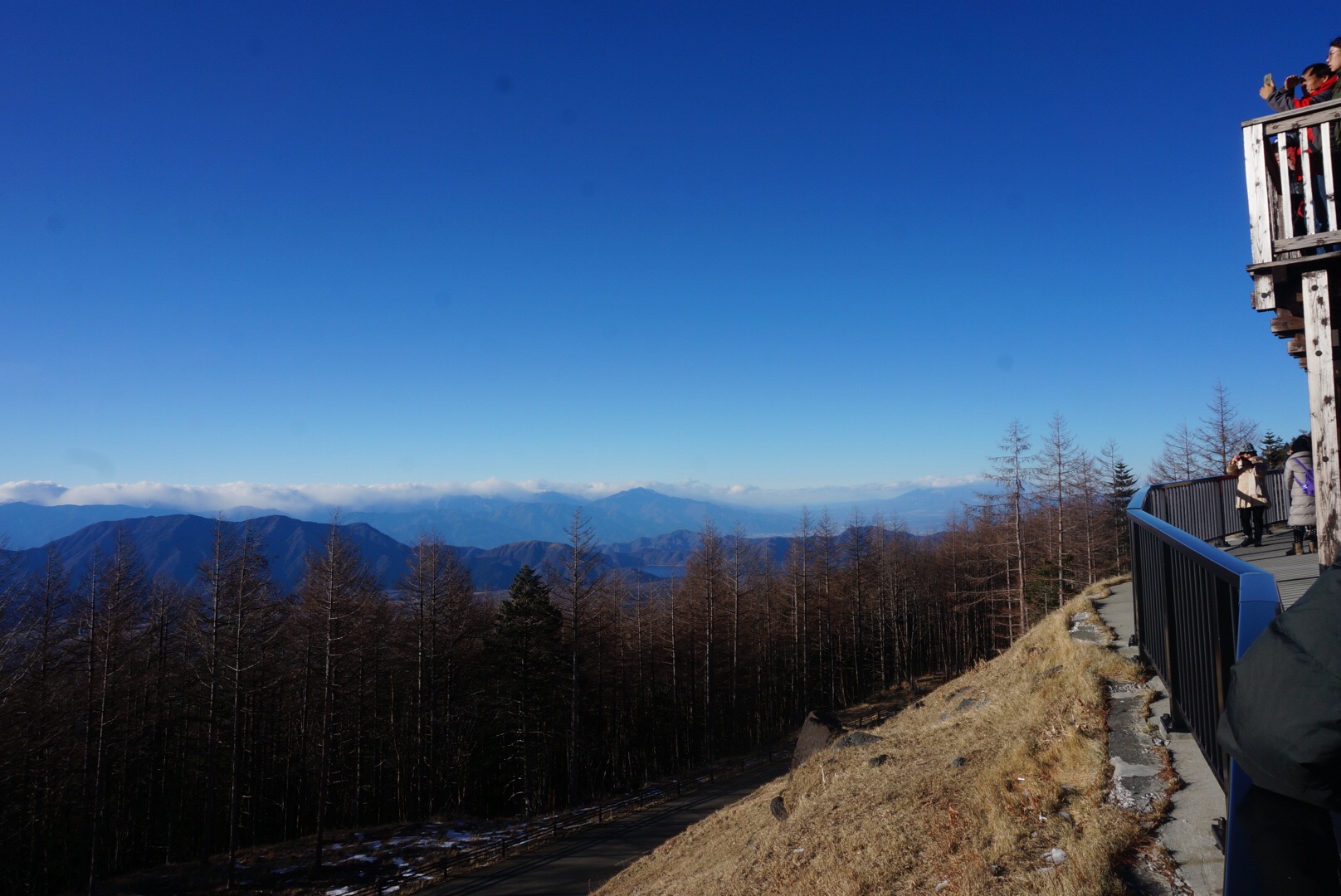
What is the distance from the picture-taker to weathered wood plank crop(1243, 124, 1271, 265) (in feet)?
20.7

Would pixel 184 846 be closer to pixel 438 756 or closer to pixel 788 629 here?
pixel 438 756

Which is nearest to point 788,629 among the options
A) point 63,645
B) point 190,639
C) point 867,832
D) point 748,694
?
point 748,694

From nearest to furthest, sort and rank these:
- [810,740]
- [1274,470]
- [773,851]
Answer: [773,851], [1274,470], [810,740]

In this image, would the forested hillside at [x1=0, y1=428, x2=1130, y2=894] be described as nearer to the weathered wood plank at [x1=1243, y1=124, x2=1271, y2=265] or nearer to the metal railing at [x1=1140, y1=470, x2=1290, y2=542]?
the metal railing at [x1=1140, y1=470, x2=1290, y2=542]

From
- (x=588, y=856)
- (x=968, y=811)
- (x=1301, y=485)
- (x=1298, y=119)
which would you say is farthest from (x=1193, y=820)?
(x=588, y=856)

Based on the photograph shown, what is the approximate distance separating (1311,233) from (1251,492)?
8.33 meters

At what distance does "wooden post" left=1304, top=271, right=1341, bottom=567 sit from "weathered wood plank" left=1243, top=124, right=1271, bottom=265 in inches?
19.3

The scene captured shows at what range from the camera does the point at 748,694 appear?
156 feet

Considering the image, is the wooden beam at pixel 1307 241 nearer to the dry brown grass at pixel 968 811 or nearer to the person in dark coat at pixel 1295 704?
the dry brown grass at pixel 968 811

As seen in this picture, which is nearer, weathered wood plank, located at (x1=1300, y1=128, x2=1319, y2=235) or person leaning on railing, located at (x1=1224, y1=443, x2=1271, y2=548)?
weathered wood plank, located at (x1=1300, y1=128, x2=1319, y2=235)

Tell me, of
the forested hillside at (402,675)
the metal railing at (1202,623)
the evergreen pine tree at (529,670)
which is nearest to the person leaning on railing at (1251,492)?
the metal railing at (1202,623)

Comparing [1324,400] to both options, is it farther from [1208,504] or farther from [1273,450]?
[1273,450]

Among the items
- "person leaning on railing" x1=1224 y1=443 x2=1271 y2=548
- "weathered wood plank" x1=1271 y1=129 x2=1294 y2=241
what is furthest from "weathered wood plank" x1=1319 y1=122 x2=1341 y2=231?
"person leaning on railing" x1=1224 y1=443 x2=1271 y2=548

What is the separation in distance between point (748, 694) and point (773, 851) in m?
41.6
